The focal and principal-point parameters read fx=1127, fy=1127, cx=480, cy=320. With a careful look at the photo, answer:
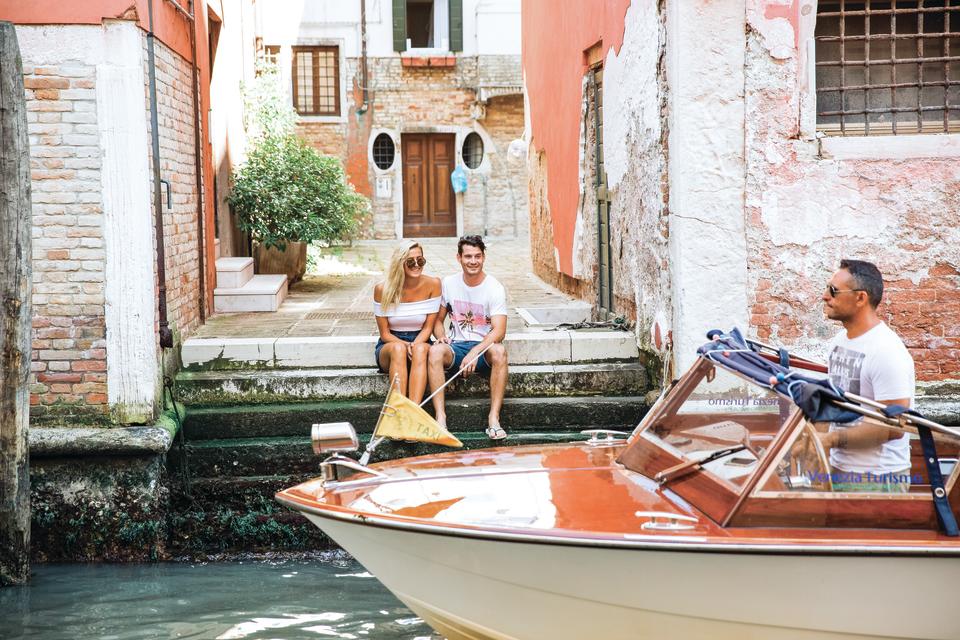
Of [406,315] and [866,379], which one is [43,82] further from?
[866,379]

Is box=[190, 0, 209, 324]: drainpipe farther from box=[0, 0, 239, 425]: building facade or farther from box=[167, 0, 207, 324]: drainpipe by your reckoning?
box=[0, 0, 239, 425]: building facade

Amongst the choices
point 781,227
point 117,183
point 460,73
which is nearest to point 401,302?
point 117,183

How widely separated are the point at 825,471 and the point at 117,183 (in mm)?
4542

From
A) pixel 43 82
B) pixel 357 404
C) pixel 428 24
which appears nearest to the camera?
pixel 43 82

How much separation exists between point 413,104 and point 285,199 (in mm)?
10891

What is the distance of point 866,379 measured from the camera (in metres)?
4.17

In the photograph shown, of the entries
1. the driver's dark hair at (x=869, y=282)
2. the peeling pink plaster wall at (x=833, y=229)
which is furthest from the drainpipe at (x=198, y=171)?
the driver's dark hair at (x=869, y=282)

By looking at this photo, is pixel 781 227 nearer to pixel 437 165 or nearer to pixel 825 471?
pixel 825 471

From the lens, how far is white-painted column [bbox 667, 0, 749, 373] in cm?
653

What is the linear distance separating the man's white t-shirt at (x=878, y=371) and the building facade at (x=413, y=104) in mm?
17342

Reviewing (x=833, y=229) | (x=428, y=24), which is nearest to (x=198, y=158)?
(x=833, y=229)

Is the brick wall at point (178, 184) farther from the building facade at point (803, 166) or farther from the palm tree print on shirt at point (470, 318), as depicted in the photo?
the building facade at point (803, 166)

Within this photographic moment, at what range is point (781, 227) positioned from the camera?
6688 millimetres

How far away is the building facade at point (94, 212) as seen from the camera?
6.52 metres
